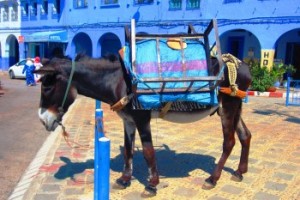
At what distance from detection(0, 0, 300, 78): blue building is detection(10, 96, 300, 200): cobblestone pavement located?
409cm

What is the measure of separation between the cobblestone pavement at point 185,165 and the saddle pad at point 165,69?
116cm

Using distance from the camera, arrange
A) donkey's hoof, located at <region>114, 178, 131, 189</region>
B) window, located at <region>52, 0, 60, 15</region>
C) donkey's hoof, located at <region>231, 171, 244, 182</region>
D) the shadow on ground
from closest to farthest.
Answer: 1. donkey's hoof, located at <region>114, 178, 131, 189</region>
2. donkey's hoof, located at <region>231, 171, 244, 182</region>
3. the shadow on ground
4. window, located at <region>52, 0, 60, 15</region>

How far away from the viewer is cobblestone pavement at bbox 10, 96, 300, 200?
13.8 ft

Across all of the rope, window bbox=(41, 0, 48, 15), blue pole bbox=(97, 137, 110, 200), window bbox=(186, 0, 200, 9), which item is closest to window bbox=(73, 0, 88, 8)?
window bbox=(41, 0, 48, 15)

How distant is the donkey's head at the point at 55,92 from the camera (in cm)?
370

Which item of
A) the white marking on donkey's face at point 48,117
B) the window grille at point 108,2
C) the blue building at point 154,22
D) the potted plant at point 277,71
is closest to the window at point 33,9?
the blue building at point 154,22

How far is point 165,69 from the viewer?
3840mm

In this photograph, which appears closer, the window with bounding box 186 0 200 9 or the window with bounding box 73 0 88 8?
the window with bounding box 186 0 200 9

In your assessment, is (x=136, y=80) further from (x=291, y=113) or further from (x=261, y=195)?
(x=291, y=113)

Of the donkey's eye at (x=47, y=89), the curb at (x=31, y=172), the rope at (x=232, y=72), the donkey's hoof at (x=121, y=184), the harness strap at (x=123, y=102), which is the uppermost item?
the rope at (x=232, y=72)

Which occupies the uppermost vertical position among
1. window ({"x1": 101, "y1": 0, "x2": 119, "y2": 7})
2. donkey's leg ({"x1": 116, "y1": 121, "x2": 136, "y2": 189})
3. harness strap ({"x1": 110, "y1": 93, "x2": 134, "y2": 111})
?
window ({"x1": 101, "y1": 0, "x2": 119, "y2": 7})

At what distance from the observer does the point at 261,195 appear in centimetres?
416

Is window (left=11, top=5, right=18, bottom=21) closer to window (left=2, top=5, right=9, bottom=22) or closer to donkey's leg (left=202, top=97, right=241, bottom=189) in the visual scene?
window (left=2, top=5, right=9, bottom=22)

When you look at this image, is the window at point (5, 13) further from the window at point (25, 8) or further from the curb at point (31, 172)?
the curb at point (31, 172)
